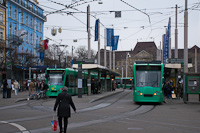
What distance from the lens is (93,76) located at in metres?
43.9

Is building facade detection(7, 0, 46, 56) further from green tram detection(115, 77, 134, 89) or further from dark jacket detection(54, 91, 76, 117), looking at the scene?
dark jacket detection(54, 91, 76, 117)

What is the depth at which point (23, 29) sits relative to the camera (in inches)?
2032

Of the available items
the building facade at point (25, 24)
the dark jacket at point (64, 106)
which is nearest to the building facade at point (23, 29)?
the building facade at point (25, 24)

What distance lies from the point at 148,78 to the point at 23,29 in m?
33.1

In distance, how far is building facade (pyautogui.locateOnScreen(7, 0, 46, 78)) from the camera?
2014 inches

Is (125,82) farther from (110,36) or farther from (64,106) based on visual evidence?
(64,106)

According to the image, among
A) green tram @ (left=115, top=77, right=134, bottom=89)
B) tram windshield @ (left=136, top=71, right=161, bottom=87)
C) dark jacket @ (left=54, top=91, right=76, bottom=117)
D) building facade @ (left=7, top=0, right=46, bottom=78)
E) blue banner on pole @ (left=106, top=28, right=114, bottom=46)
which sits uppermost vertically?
building facade @ (left=7, top=0, right=46, bottom=78)

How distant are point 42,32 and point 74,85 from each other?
37.4 metres

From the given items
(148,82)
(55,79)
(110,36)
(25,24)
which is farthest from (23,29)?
(148,82)

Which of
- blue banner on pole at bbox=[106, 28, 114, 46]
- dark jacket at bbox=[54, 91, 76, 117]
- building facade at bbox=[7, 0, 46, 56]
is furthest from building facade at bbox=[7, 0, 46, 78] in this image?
dark jacket at bbox=[54, 91, 76, 117]

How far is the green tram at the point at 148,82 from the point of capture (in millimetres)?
22625

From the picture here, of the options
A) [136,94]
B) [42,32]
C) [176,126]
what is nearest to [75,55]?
[42,32]

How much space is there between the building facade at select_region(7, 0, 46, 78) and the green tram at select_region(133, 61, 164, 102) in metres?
27.9

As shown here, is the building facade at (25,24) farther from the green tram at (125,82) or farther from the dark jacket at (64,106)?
the dark jacket at (64,106)
